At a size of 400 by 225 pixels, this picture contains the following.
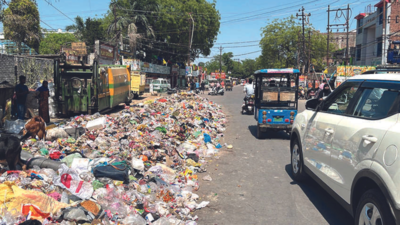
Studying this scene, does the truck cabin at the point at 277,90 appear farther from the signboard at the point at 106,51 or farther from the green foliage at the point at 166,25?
the green foliage at the point at 166,25

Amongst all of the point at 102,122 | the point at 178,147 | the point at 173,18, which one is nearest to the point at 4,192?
the point at 178,147

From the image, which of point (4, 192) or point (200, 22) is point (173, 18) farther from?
point (4, 192)

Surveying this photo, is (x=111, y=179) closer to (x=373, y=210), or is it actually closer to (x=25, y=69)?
→ (x=373, y=210)

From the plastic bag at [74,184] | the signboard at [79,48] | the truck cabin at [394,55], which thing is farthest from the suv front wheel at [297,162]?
the signboard at [79,48]

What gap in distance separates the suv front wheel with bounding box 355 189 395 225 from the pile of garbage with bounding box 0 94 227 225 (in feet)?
6.67

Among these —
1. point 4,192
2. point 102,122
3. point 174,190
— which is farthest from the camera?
point 102,122

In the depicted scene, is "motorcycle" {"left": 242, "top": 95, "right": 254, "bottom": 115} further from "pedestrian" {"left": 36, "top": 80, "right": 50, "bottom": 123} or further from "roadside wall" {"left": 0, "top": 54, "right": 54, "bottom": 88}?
"roadside wall" {"left": 0, "top": 54, "right": 54, "bottom": 88}

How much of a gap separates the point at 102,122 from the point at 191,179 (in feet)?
17.1

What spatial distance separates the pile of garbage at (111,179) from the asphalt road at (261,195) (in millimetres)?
320

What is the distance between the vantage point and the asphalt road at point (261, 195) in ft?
14.8

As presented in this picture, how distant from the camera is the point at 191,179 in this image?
614 cm

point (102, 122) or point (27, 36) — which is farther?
point (27, 36)

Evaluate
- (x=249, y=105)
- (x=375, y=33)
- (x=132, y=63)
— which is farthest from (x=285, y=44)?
(x=249, y=105)

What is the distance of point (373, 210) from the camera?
3.06 metres
